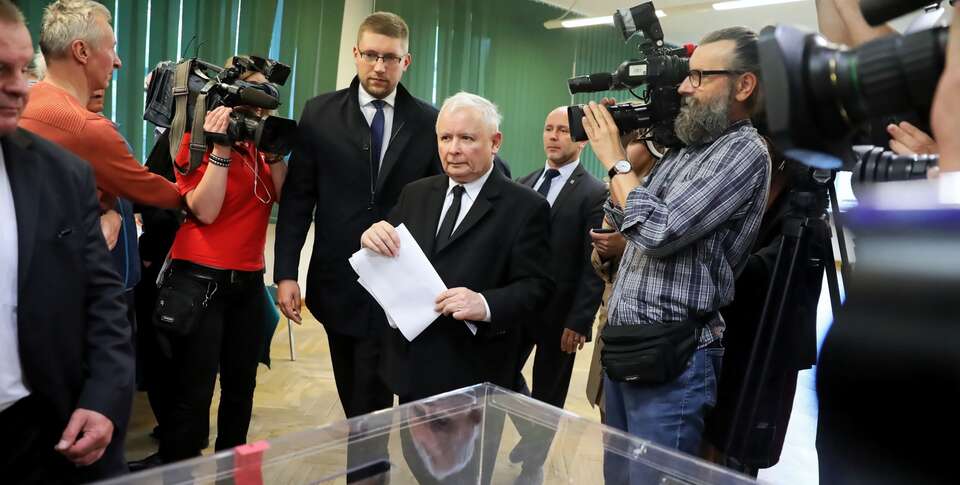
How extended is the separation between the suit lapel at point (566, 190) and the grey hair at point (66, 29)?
Answer: 161cm

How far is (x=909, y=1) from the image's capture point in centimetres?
77

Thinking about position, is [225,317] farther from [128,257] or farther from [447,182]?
[447,182]

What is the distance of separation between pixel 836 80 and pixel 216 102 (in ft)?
5.90

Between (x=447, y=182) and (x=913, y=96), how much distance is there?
1.36m

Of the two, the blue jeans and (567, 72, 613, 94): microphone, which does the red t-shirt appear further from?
the blue jeans

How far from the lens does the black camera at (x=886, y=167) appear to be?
44.4 inches

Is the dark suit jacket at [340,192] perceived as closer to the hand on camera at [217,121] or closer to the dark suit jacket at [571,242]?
the hand on camera at [217,121]

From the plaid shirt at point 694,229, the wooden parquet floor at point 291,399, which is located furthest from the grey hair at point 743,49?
the wooden parquet floor at point 291,399

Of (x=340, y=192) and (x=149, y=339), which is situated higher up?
(x=340, y=192)

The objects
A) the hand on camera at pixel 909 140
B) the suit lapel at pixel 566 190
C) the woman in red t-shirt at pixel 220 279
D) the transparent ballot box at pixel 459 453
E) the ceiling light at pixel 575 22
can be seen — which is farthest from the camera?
the ceiling light at pixel 575 22

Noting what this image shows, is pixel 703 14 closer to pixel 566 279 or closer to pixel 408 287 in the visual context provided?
pixel 566 279

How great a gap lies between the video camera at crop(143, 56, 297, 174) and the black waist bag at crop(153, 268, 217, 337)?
1.09 feet

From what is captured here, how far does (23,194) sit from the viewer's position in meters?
1.17

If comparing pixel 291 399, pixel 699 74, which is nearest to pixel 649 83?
pixel 699 74
